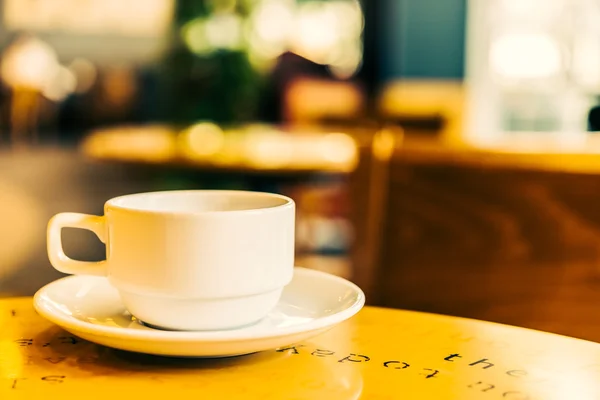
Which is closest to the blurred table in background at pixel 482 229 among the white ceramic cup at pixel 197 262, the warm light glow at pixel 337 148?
the white ceramic cup at pixel 197 262

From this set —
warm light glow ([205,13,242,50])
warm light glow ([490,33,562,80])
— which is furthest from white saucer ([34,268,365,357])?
warm light glow ([490,33,562,80])

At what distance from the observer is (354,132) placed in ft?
10.8

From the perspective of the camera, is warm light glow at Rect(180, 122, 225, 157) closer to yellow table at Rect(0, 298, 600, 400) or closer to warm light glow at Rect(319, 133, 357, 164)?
warm light glow at Rect(319, 133, 357, 164)

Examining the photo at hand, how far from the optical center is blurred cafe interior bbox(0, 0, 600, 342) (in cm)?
97

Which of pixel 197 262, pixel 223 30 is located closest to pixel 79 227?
pixel 197 262

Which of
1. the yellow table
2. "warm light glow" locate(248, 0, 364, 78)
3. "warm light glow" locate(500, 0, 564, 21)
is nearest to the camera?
the yellow table

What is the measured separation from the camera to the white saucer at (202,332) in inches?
17.9

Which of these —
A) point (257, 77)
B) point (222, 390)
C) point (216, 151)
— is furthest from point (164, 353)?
point (257, 77)

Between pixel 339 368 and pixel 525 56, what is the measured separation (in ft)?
17.1

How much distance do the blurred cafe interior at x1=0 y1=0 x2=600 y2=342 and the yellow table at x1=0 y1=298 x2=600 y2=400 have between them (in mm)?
406

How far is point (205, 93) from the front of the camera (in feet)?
12.1

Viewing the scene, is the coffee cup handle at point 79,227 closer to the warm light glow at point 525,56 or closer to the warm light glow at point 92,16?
the warm light glow at point 525,56

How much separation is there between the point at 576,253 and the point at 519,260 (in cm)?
7

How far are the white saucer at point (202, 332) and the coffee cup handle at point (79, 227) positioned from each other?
3 centimetres
